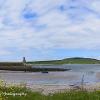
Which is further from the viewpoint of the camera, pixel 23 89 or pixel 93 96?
pixel 23 89

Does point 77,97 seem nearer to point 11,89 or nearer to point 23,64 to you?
point 11,89

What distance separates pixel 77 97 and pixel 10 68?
97.5m

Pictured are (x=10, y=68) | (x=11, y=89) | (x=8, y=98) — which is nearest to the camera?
(x=8, y=98)

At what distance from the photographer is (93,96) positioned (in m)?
16.5

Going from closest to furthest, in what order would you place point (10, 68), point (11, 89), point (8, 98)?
point (8, 98), point (11, 89), point (10, 68)

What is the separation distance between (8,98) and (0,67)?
98.4 meters

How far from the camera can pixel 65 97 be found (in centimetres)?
1655

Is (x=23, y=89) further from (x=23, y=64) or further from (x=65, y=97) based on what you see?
(x=23, y=64)

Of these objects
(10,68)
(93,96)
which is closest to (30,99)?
(93,96)

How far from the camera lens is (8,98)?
15820 mm

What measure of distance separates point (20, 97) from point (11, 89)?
3173 millimetres

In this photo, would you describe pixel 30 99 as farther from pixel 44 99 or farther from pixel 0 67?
pixel 0 67

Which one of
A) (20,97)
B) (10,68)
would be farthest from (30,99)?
(10,68)

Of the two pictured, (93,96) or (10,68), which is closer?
(93,96)
